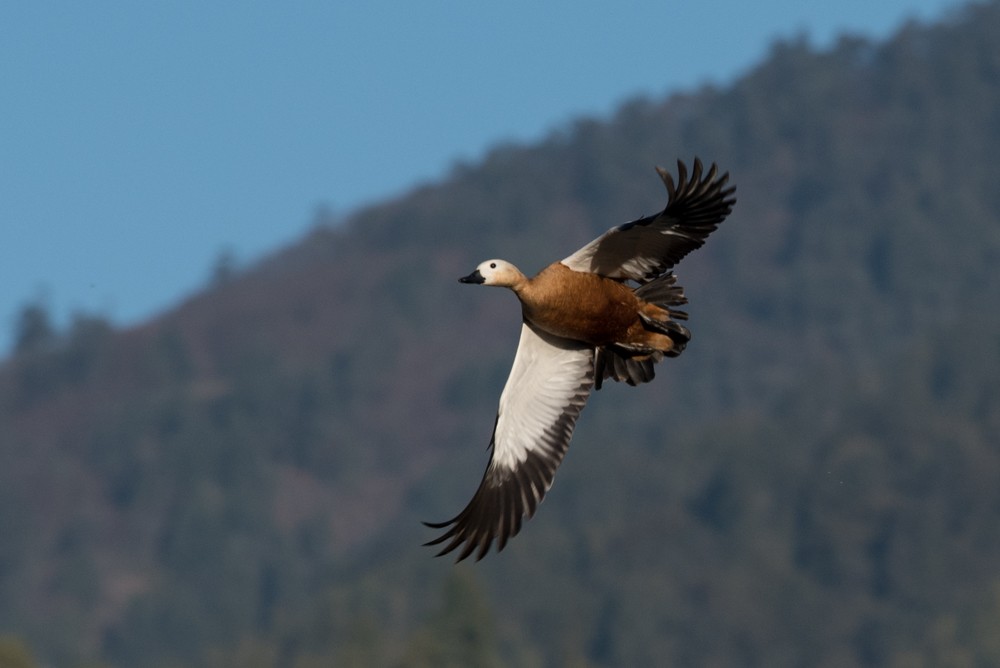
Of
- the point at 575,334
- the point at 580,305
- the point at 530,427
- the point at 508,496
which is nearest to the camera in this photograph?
the point at 580,305

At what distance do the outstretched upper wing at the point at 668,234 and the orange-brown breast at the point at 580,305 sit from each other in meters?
0.12

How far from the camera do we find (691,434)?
17425cm

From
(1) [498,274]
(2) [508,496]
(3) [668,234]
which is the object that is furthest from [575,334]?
(2) [508,496]

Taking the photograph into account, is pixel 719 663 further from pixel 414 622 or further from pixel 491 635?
pixel 491 635

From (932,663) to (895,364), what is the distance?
264 ft

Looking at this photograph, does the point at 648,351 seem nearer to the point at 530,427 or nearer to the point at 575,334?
the point at 575,334

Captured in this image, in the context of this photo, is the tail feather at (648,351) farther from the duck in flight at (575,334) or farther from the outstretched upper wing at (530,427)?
the outstretched upper wing at (530,427)

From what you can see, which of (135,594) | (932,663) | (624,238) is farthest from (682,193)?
(135,594)

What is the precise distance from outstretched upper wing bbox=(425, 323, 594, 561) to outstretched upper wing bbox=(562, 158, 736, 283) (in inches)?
26.0

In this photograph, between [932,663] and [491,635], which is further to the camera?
[932,663]

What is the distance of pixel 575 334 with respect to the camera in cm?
1470

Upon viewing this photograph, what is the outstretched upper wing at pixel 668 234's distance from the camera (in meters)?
14.5

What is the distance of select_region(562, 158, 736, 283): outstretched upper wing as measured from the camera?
1451cm

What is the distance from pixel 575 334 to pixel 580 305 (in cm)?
32
